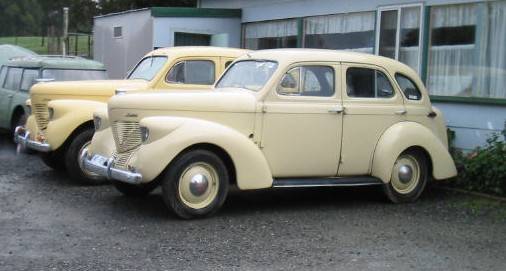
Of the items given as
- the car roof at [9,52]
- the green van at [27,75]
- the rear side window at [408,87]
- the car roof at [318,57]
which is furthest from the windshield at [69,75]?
the car roof at [9,52]

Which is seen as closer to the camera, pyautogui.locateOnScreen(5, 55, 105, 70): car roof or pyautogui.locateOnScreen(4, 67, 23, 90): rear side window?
pyautogui.locateOnScreen(5, 55, 105, 70): car roof

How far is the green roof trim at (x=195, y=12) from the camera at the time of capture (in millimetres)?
13969

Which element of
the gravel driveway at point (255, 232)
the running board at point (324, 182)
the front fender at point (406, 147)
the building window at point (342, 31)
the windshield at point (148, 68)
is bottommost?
the gravel driveway at point (255, 232)

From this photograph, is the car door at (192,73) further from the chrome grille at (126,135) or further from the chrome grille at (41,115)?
the chrome grille at (126,135)

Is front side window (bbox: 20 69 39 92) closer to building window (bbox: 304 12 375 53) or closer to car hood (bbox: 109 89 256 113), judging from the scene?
car hood (bbox: 109 89 256 113)

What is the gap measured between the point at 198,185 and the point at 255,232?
0.80 metres

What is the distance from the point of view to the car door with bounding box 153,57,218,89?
9688mm

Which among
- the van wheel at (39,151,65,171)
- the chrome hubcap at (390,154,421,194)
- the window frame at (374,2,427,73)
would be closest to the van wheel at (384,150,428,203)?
the chrome hubcap at (390,154,421,194)

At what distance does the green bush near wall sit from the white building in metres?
0.47

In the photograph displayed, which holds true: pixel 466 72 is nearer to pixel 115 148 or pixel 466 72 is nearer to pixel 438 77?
pixel 438 77

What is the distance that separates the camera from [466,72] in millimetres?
9688

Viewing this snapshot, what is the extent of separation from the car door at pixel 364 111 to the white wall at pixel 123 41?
697 centimetres

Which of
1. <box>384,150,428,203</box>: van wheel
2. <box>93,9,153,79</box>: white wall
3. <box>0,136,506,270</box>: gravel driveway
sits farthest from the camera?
<box>93,9,153,79</box>: white wall

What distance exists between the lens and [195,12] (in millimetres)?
14188
